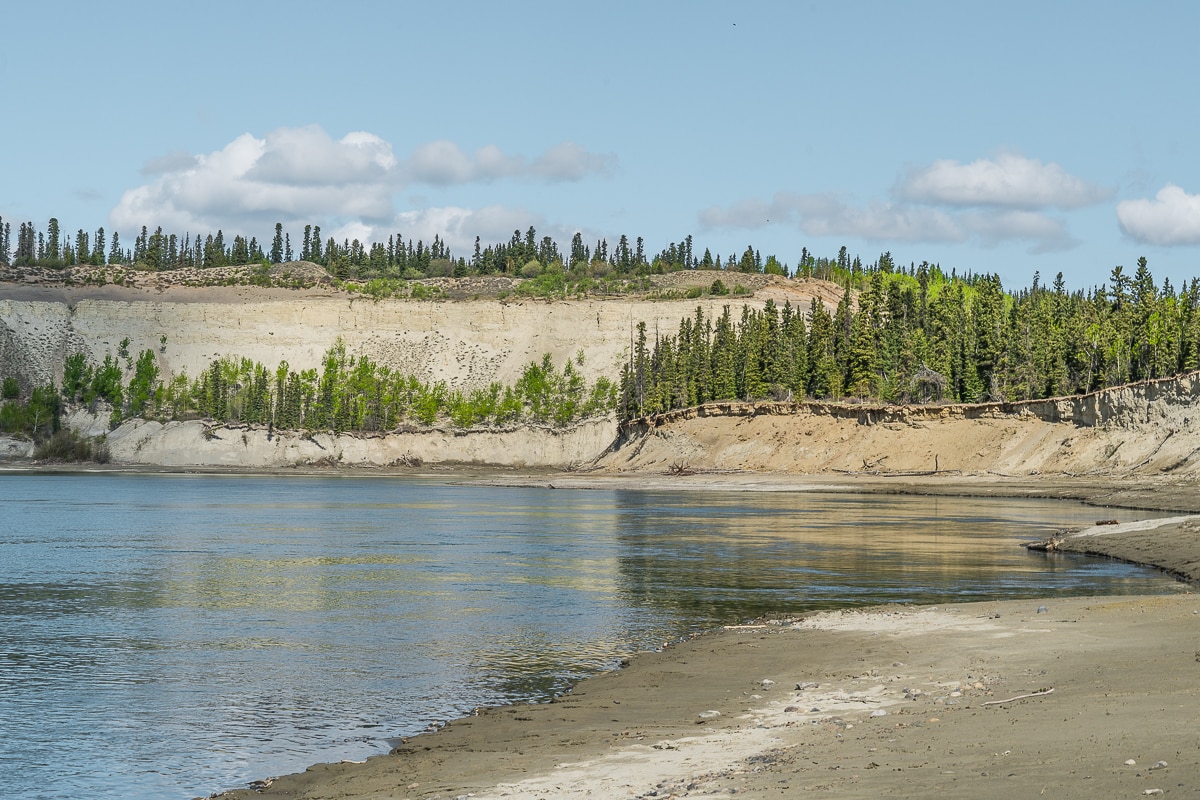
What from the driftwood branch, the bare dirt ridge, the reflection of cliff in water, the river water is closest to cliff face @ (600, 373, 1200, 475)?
the reflection of cliff in water

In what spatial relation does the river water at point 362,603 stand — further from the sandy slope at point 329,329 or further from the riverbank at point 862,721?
the sandy slope at point 329,329

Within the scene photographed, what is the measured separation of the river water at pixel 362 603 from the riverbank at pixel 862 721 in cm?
178

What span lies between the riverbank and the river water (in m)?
1.78

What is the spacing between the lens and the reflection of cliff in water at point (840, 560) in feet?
98.0

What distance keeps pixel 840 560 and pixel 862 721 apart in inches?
996

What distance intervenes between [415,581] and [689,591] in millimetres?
8818

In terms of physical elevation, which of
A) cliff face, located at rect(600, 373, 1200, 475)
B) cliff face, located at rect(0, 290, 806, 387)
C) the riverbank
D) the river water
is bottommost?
the river water

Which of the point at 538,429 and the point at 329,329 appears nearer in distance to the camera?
the point at 538,429

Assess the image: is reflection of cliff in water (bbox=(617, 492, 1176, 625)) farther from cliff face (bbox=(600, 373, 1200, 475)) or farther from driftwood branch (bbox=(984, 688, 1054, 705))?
cliff face (bbox=(600, 373, 1200, 475))

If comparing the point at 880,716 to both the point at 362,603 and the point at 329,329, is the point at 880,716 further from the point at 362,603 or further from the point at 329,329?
the point at 329,329

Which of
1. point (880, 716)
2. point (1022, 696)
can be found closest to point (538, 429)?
point (1022, 696)

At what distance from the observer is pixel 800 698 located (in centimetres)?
A: 1658

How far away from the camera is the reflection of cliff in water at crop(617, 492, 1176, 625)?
29.9 m

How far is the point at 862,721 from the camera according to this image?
47.4 ft
